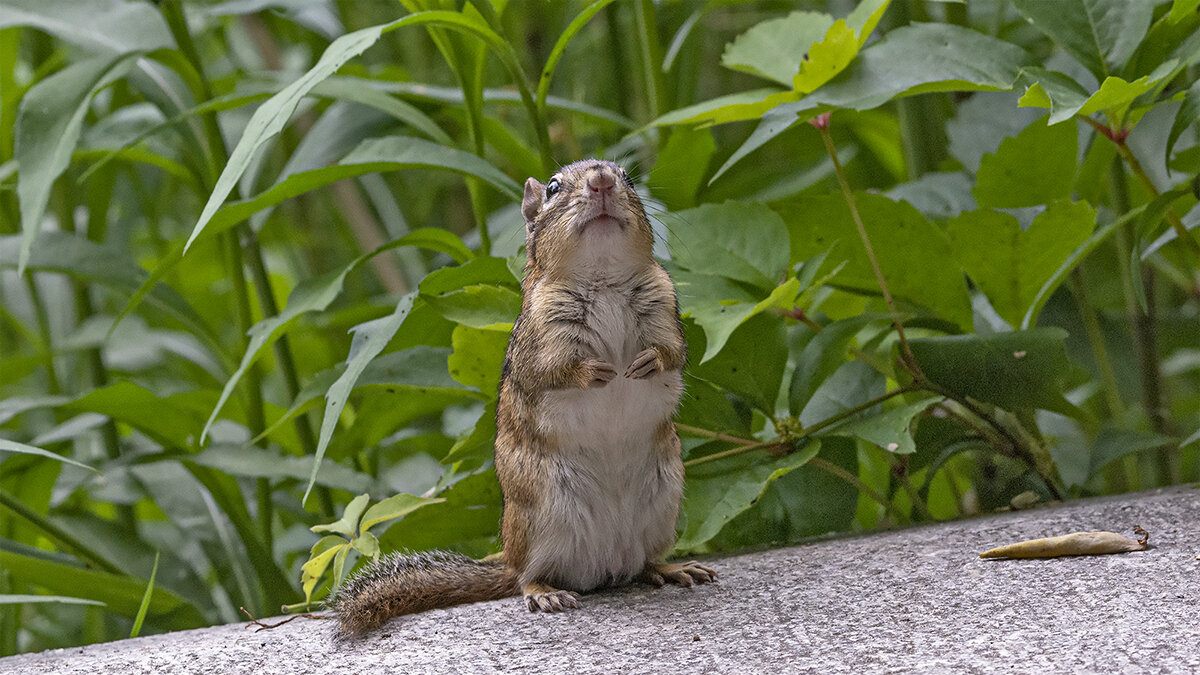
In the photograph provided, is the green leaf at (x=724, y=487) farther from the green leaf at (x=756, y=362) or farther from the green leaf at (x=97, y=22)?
the green leaf at (x=97, y=22)

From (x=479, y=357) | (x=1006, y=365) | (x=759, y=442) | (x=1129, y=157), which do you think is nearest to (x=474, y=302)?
(x=479, y=357)

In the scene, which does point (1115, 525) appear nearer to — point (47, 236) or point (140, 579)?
point (140, 579)

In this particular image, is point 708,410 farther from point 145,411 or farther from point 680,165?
point 145,411

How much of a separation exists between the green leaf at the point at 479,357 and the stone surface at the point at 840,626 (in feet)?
1.46

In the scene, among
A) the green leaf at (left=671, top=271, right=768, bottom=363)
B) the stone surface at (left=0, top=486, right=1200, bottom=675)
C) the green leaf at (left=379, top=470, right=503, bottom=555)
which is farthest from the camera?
the green leaf at (left=379, top=470, right=503, bottom=555)

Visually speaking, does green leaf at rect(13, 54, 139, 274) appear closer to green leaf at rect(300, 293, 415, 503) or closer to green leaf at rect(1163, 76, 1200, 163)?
Answer: green leaf at rect(300, 293, 415, 503)

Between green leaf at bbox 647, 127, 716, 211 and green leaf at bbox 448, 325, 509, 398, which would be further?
green leaf at bbox 647, 127, 716, 211

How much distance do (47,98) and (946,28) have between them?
1.75 meters

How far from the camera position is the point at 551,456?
1660 millimetres

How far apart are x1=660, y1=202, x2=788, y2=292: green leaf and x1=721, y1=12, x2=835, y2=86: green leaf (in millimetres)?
301

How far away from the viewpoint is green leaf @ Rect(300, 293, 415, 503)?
162cm

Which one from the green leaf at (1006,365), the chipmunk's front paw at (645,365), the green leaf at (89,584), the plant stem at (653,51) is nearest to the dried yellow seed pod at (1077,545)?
the green leaf at (1006,365)

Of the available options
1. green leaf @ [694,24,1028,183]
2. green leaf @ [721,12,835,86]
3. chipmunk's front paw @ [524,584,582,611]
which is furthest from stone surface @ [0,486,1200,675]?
green leaf @ [721,12,835,86]

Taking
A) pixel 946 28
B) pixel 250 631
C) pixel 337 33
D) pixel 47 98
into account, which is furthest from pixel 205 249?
pixel 946 28
